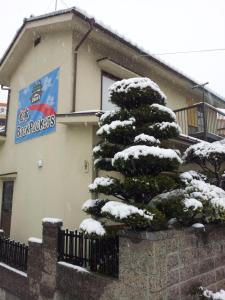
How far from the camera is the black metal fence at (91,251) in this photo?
198 inches

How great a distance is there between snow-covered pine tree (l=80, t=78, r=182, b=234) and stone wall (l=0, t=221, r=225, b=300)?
41cm

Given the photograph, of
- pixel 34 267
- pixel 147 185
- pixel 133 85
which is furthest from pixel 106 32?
pixel 34 267

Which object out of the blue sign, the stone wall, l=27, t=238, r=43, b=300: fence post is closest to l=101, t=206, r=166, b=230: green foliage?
the stone wall

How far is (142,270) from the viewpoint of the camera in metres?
4.35

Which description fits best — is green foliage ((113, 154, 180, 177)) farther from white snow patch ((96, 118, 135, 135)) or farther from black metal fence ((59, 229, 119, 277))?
black metal fence ((59, 229, 119, 277))

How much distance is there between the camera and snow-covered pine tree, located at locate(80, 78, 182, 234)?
181 inches

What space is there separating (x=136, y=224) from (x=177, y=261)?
1.10 m

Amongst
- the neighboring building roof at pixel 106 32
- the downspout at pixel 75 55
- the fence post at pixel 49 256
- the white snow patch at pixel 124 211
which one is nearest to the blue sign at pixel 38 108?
the downspout at pixel 75 55

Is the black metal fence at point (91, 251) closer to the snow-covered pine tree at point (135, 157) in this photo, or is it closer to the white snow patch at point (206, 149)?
the snow-covered pine tree at point (135, 157)

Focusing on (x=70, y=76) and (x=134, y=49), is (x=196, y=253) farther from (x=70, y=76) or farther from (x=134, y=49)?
(x=134, y=49)

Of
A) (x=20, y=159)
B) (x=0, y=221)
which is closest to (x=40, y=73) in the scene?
(x=20, y=159)

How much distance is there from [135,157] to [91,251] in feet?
6.52

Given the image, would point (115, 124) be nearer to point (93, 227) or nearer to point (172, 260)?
point (93, 227)

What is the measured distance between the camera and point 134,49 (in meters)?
9.61
